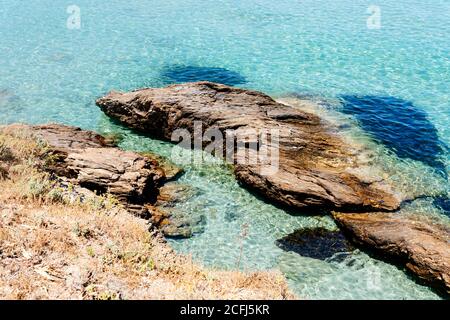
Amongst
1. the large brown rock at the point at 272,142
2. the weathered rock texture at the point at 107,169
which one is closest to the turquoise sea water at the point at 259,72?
the large brown rock at the point at 272,142

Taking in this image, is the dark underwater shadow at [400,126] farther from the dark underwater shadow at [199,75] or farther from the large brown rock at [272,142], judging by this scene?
the dark underwater shadow at [199,75]

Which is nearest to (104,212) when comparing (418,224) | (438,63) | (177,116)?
(177,116)

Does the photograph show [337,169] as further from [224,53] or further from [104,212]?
[224,53]

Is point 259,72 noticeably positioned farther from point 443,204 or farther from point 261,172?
point 443,204

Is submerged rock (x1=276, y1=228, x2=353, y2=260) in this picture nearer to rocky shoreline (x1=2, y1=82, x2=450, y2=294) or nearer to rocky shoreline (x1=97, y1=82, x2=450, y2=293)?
rocky shoreline (x1=2, y1=82, x2=450, y2=294)

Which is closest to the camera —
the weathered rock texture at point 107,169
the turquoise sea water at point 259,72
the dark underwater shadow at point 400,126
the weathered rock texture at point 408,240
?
the weathered rock texture at point 408,240

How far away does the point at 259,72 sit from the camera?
88.0 feet

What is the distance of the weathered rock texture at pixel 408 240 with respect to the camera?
38.8 feet

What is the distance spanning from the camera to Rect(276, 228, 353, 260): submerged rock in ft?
41.8

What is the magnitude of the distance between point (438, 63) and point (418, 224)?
18354mm

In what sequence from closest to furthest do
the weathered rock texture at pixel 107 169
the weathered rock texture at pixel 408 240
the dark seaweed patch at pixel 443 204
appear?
1. the weathered rock texture at pixel 408 240
2. the weathered rock texture at pixel 107 169
3. the dark seaweed patch at pixel 443 204

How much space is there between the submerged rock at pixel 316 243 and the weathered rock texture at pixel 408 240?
488 millimetres

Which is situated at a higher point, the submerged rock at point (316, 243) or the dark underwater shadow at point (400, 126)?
the dark underwater shadow at point (400, 126)

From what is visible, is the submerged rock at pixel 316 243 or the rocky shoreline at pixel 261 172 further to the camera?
the rocky shoreline at pixel 261 172
